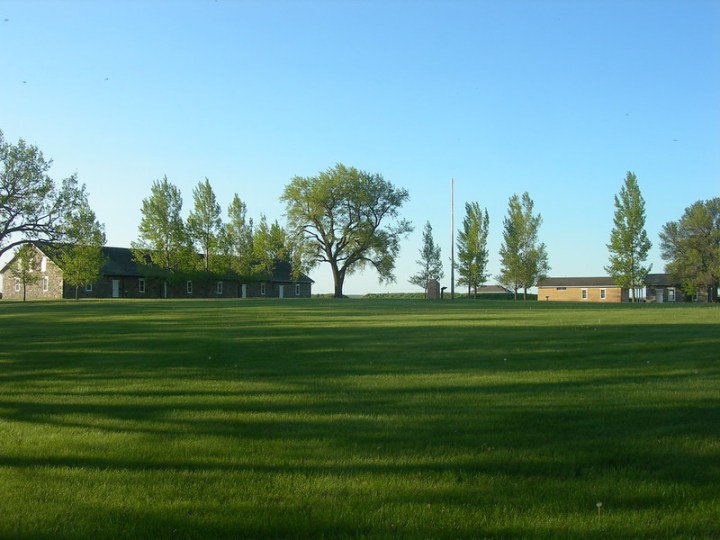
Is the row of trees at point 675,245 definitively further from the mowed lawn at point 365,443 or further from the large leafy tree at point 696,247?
the mowed lawn at point 365,443

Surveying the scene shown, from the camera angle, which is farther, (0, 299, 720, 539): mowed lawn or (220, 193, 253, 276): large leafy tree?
(220, 193, 253, 276): large leafy tree

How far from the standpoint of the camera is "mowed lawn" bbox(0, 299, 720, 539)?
462cm

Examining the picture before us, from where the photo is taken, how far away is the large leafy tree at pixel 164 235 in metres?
61.2

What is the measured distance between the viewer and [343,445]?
6.43m

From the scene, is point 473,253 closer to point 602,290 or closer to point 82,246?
point 602,290

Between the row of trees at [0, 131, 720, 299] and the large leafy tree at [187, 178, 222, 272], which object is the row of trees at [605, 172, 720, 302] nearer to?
the row of trees at [0, 131, 720, 299]

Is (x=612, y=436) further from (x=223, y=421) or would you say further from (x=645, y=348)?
(x=645, y=348)

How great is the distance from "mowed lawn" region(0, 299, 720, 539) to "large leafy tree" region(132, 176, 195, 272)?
49.5m

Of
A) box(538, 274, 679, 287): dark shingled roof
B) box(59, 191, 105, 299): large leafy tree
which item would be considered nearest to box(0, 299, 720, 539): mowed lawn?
box(59, 191, 105, 299): large leafy tree

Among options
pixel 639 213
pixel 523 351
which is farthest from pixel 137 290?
pixel 523 351

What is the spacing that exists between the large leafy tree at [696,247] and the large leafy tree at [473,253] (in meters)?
23.1

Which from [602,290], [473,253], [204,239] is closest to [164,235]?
[204,239]

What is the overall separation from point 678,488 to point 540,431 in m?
1.81

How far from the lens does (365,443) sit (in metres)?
6.47
